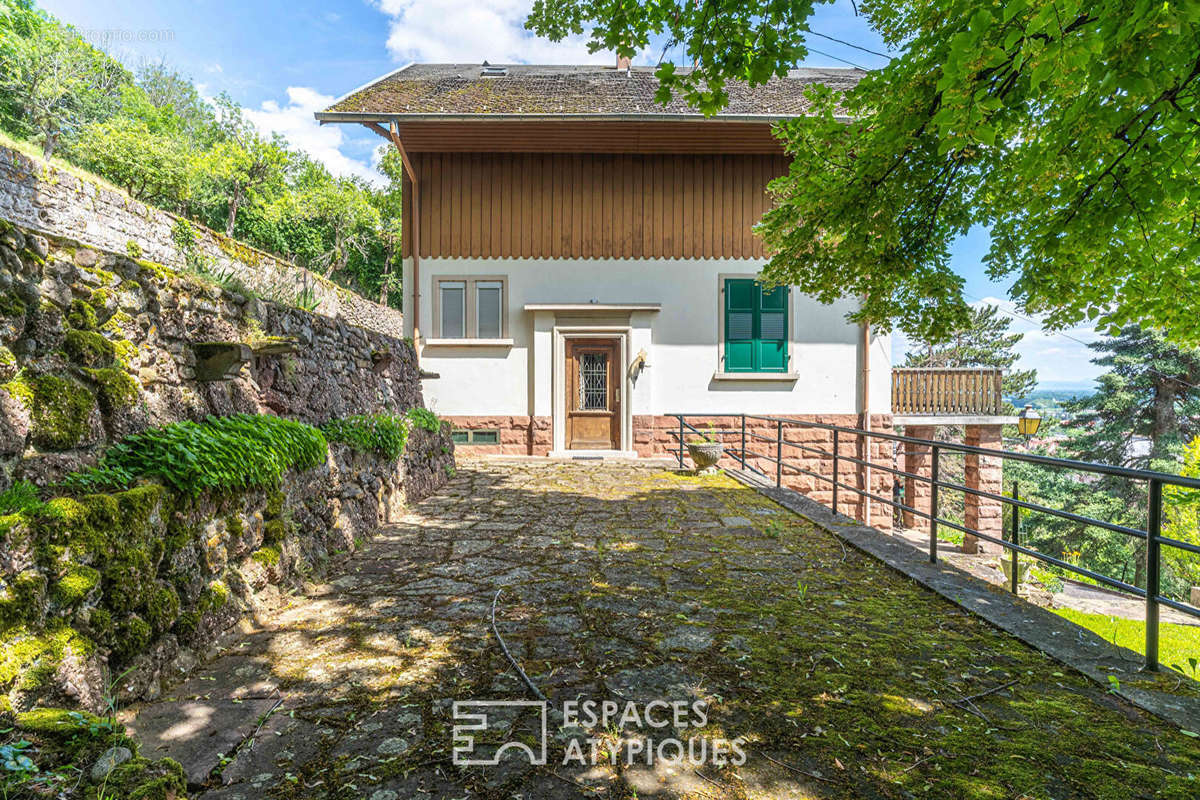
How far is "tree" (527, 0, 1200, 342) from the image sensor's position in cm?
222

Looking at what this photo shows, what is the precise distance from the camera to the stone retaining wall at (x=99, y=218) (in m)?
5.83

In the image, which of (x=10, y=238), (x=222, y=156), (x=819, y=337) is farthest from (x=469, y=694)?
(x=222, y=156)

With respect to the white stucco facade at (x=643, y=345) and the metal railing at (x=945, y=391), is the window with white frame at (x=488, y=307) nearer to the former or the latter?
the white stucco facade at (x=643, y=345)

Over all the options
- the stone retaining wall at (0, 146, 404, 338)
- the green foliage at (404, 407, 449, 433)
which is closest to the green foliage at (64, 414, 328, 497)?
the stone retaining wall at (0, 146, 404, 338)

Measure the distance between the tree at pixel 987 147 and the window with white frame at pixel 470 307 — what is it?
6.04 metres

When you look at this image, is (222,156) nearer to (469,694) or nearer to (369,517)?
(369,517)

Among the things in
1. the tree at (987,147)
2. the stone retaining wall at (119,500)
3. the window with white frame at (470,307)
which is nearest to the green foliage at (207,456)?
the stone retaining wall at (119,500)

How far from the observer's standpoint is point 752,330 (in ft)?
33.3

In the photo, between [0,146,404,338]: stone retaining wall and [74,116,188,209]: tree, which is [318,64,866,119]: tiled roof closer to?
[0,146,404,338]: stone retaining wall

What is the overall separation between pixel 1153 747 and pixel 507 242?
982 centimetres

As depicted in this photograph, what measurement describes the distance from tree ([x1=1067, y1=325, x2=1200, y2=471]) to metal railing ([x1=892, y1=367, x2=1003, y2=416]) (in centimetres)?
1302

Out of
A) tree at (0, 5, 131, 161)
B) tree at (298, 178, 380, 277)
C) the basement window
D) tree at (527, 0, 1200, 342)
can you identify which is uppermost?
tree at (0, 5, 131, 161)

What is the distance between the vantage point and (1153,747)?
1.79 m

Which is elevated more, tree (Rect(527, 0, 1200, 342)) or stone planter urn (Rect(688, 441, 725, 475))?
tree (Rect(527, 0, 1200, 342))
